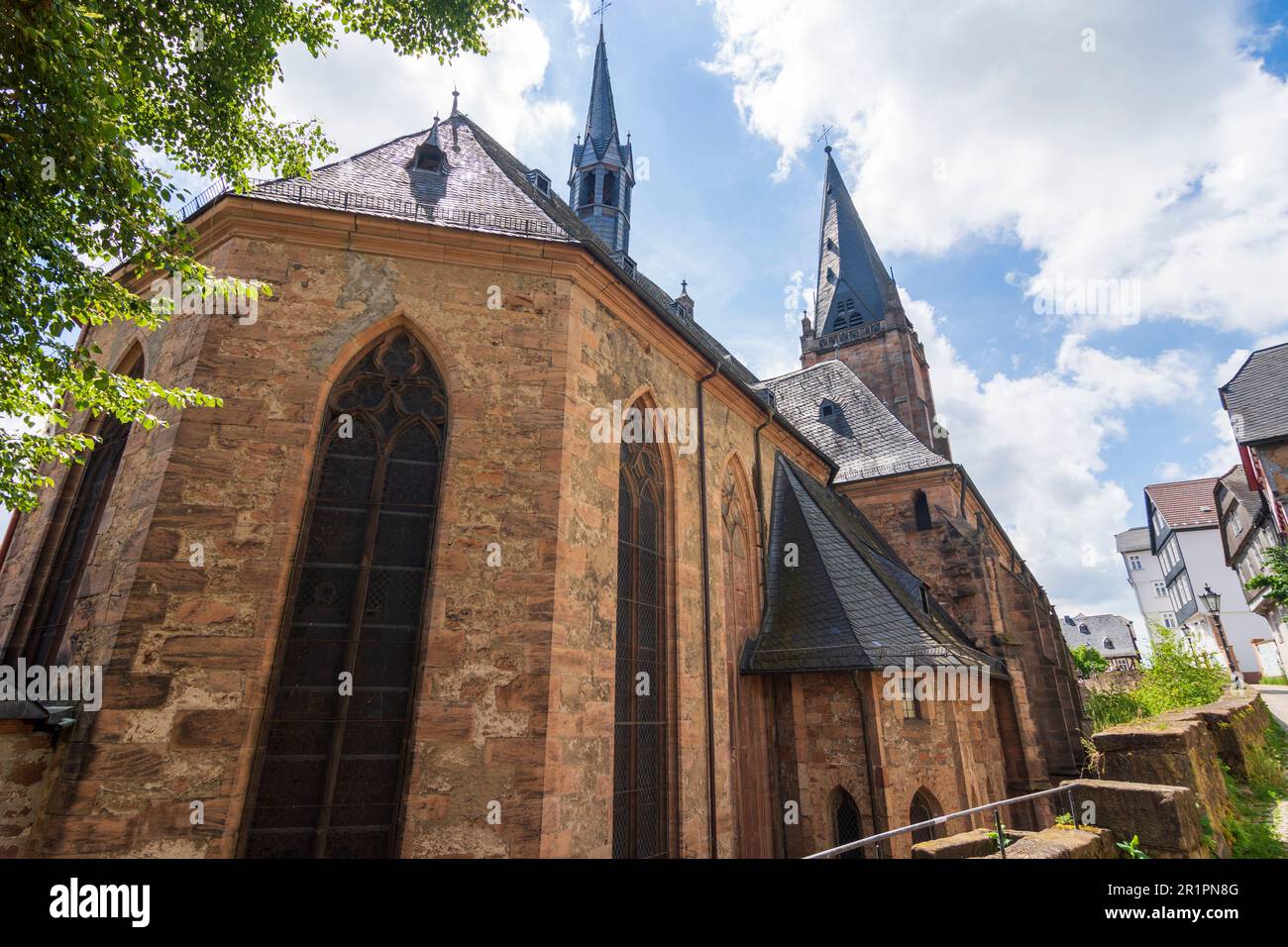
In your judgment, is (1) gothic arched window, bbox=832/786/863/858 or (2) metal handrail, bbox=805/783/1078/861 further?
(1) gothic arched window, bbox=832/786/863/858

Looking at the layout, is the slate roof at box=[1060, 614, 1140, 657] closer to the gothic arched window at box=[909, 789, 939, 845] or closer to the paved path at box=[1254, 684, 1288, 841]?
the paved path at box=[1254, 684, 1288, 841]

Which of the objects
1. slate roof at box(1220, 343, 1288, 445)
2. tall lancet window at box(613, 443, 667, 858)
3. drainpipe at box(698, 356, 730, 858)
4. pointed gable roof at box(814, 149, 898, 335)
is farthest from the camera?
pointed gable roof at box(814, 149, 898, 335)

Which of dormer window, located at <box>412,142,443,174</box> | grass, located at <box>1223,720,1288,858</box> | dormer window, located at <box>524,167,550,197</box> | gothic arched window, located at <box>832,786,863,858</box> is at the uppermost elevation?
Answer: dormer window, located at <box>524,167,550,197</box>

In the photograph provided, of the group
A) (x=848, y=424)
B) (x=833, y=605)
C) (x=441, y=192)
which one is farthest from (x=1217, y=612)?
(x=441, y=192)

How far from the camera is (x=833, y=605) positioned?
34.1ft

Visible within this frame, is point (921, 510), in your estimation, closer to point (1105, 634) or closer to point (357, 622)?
point (357, 622)

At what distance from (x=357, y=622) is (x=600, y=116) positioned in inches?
852

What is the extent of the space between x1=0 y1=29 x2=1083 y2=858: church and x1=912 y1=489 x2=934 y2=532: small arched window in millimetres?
6027

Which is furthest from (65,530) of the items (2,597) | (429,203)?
(429,203)

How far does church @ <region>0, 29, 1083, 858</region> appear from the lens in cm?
507

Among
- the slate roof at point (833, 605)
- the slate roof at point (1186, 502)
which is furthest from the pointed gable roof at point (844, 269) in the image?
the slate roof at point (1186, 502)

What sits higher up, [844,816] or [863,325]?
[863,325]

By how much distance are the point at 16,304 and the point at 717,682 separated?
8.29m

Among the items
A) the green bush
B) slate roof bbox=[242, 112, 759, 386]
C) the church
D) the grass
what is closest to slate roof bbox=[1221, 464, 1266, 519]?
the green bush
